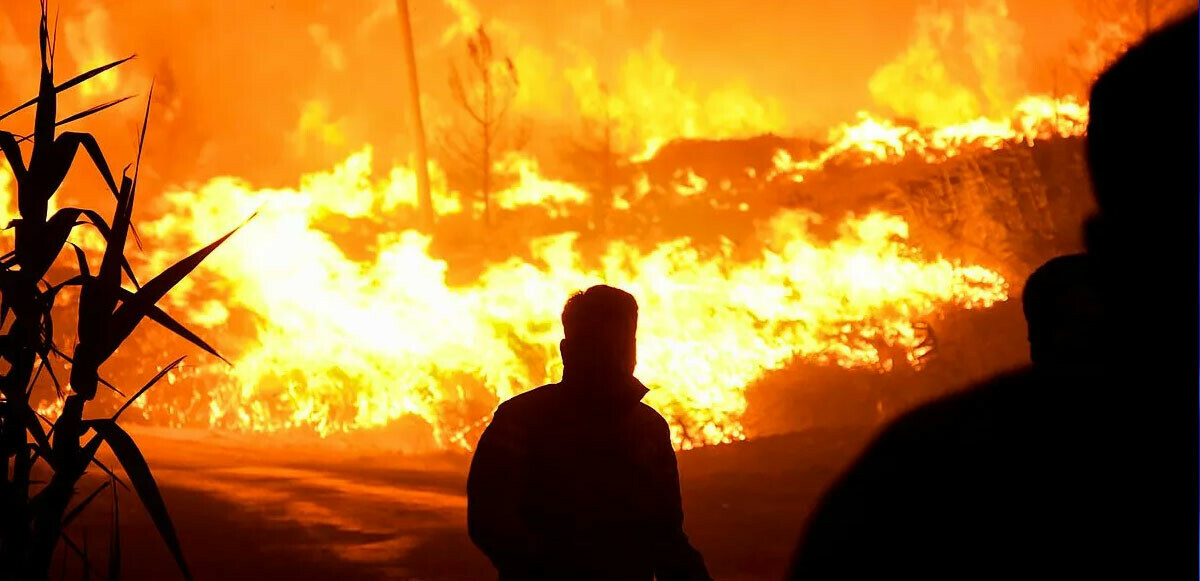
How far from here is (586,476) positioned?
2127 mm

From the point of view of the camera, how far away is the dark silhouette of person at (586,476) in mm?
1998

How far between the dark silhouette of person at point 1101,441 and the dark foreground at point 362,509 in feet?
17.9

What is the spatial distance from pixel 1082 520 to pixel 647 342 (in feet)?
25.5

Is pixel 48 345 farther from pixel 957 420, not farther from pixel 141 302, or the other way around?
pixel 957 420

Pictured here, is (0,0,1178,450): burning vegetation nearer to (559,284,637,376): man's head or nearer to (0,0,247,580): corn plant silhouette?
(559,284,637,376): man's head

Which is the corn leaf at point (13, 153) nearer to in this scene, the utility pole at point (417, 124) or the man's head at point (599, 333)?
the man's head at point (599, 333)

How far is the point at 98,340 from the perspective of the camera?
6.62 feet

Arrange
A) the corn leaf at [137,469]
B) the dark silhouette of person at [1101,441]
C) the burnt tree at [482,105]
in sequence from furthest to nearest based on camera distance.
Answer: the burnt tree at [482,105]
the corn leaf at [137,469]
the dark silhouette of person at [1101,441]

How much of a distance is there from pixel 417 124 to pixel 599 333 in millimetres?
7744

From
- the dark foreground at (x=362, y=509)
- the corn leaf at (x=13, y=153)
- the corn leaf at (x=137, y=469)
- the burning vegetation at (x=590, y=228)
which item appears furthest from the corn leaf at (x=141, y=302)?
the burning vegetation at (x=590, y=228)

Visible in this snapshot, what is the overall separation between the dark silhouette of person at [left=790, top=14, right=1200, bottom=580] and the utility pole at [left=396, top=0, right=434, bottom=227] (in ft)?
30.7

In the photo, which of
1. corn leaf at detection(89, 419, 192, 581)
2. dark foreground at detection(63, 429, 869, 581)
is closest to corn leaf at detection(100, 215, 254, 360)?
corn leaf at detection(89, 419, 192, 581)

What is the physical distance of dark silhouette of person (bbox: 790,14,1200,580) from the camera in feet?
1.09

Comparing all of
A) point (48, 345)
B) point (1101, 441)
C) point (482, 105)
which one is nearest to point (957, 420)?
A: point (1101, 441)
